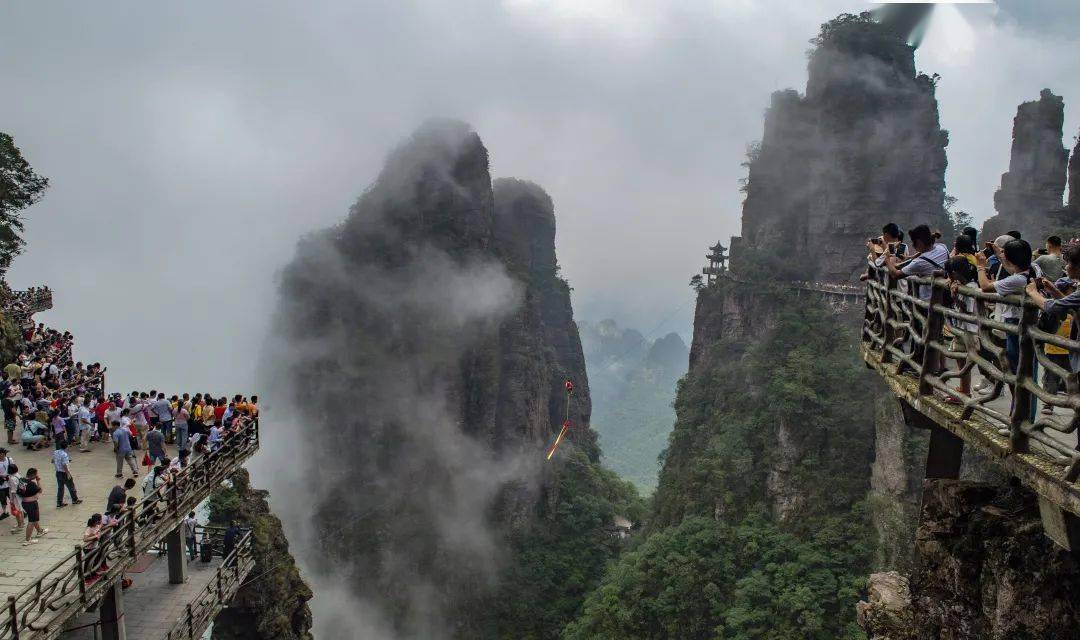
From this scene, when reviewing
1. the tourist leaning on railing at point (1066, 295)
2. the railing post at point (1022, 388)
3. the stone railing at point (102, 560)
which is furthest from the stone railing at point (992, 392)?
the stone railing at point (102, 560)

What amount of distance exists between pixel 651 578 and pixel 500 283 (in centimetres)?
3509

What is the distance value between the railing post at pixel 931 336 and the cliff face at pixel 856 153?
46134 millimetres

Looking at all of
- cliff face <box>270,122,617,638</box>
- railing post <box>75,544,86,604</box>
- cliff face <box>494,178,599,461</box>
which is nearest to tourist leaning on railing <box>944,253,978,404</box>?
railing post <box>75,544,86,604</box>

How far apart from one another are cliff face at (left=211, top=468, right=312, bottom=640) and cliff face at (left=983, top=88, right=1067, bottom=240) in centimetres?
4750

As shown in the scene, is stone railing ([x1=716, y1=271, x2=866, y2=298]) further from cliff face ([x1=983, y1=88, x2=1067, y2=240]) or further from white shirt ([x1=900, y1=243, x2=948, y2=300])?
white shirt ([x1=900, y1=243, x2=948, y2=300])

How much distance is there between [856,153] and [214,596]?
165 ft

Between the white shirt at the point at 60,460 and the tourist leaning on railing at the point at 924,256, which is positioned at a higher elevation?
the tourist leaning on railing at the point at 924,256

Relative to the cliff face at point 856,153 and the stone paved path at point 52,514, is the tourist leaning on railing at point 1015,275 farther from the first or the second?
the cliff face at point 856,153

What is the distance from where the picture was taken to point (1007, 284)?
22.5ft

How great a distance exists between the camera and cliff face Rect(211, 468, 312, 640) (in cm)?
2350

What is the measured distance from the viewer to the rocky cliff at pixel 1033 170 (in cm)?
4731

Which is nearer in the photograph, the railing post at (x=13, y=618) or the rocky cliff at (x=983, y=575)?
the rocky cliff at (x=983, y=575)

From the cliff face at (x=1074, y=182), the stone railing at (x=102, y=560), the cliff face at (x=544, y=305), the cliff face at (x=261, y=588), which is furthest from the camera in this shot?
the cliff face at (x=544, y=305)

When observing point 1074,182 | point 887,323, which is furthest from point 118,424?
point 1074,182
